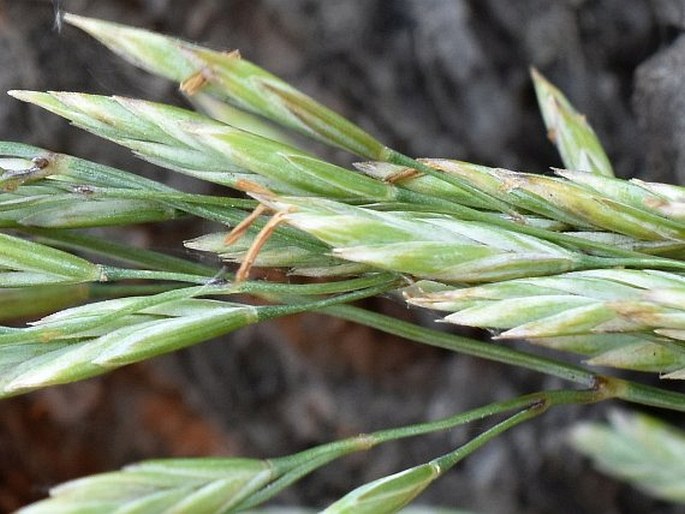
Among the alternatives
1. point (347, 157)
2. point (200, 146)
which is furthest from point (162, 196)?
point (347, 157)

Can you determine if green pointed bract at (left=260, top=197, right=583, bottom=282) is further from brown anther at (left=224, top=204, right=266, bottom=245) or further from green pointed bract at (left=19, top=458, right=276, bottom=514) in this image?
green pointed bract at (left=19, top=458, right=276, bottom=514)

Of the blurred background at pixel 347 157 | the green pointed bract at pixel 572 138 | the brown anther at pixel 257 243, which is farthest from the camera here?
the blurred background at pixel 347 157

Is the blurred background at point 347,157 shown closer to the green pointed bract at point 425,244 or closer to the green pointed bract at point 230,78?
the green pointed bract at point 230,78

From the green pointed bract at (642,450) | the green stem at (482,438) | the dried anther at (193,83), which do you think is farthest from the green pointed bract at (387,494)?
the green pointed bract at (642,450)

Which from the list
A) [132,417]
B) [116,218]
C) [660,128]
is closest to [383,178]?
[116,218]

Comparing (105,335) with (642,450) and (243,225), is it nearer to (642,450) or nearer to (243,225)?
(243,225)

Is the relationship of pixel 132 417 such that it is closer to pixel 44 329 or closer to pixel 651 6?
pixel 44 329
